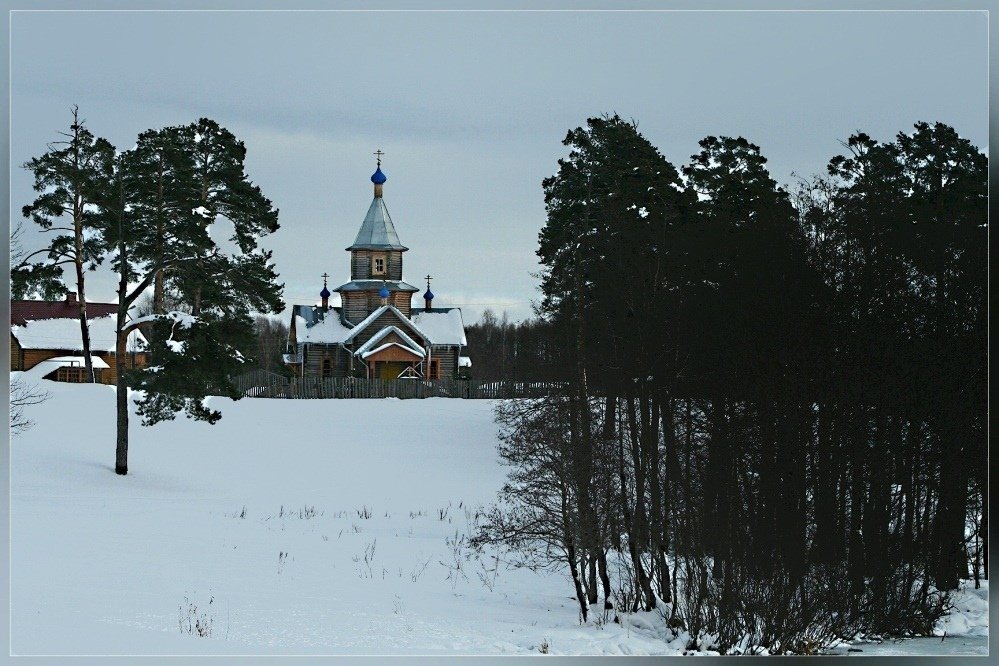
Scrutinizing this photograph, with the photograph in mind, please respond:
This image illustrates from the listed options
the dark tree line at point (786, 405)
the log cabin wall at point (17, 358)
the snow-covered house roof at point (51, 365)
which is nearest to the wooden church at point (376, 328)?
the snow-covered house roof at point (51, 365)

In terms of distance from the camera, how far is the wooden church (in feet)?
195

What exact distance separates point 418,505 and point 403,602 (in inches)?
476

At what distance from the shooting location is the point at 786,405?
62.3 feet

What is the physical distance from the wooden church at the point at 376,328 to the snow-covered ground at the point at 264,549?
17294 millimetres

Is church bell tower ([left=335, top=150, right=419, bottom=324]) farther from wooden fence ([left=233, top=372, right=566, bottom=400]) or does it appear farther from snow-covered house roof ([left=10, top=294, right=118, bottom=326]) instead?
snow-covered house roof ([left=10, top=294, right=118, bottom=326])

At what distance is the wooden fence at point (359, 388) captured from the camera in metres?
51.9

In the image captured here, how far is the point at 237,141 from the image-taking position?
99.8 feet

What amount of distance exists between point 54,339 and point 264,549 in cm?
2454

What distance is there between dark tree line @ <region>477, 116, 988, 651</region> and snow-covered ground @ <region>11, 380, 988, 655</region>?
1.48 meters

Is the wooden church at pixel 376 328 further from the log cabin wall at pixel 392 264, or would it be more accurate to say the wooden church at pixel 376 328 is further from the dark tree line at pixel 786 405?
the dark tree line at pixel 786 405

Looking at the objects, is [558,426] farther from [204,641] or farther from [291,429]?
[291,429]

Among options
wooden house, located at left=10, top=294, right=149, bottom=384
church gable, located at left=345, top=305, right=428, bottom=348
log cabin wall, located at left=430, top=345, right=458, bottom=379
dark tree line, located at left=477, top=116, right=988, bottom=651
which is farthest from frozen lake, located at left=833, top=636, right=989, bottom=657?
→ log cabin wall, located at left=430, top=345, right=458, bottom=379

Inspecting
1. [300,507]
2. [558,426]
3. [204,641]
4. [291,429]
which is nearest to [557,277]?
[558,426]

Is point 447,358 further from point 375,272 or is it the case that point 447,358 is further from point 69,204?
point 69,204
